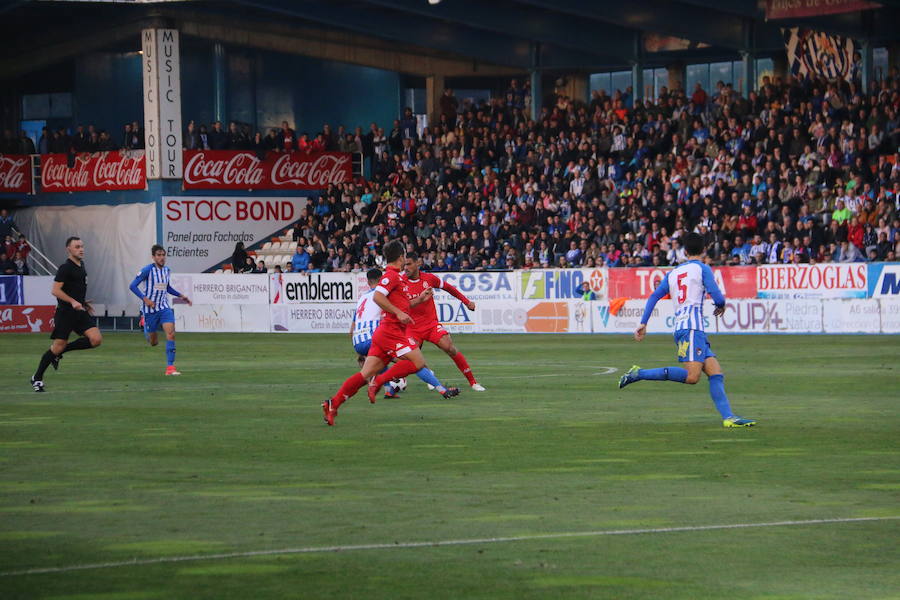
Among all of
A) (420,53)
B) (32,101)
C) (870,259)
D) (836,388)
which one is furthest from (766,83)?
(32,101)

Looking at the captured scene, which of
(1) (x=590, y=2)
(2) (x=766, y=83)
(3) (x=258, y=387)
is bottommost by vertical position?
(3) (x=258, y=387)

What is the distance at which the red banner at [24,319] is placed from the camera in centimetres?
4700

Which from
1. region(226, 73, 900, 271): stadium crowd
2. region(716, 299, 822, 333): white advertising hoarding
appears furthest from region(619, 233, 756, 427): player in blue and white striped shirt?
region(716, 299, 822, 333): white advertising hoarding

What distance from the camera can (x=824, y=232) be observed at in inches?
1394

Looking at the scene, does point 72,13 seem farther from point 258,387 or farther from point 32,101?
point 258,387

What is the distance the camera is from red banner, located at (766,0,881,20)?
39.8 m

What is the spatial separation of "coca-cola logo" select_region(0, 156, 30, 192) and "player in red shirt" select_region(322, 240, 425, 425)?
4378cm

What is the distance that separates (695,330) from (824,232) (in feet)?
72.7

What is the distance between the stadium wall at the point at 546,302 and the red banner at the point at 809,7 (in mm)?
9611

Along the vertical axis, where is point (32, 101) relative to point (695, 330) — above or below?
above

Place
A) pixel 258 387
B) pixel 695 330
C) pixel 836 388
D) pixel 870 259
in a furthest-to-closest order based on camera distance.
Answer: pixel 870 259 < pixel 258 387 < pixel 836 388 < pixel 695 330

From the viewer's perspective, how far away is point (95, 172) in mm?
55094

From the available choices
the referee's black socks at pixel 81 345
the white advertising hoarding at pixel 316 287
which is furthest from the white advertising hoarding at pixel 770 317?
the referee's black socks at pixel 81 345

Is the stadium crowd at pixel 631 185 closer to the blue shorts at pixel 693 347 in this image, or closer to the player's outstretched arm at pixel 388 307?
the blue shorts at pixel 693 347
